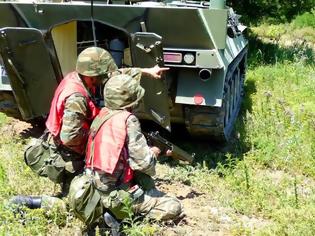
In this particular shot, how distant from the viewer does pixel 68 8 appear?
216 inches

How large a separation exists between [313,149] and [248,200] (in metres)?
1.35

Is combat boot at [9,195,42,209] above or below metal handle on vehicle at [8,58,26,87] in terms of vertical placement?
below

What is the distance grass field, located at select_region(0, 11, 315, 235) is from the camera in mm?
4289

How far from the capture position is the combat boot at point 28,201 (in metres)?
4.38

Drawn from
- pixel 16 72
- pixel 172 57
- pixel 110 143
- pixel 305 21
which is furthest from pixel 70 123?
pixel 305 21

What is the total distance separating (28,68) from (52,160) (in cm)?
132

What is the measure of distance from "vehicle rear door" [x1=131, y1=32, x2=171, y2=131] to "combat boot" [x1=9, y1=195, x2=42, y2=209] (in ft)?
4.92

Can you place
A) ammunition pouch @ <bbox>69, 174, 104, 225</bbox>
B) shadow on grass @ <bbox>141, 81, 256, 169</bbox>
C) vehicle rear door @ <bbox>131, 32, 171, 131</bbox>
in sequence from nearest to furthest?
ammunition pouch @ <bbox>69, 174, 104, 225</bbox> → vehicle rear door @ <bbox>131, 32, 171, 131</bbox> → shadow on grass @ <bbox>141, 81, 256, 169</bbox>

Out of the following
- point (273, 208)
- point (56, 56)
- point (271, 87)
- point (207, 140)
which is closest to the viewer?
point (273, 208)

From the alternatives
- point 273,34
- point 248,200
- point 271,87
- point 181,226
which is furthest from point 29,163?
point 273,34

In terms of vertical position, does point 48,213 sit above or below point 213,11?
below

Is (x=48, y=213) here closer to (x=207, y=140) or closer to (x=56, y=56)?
(x=56, y=56)

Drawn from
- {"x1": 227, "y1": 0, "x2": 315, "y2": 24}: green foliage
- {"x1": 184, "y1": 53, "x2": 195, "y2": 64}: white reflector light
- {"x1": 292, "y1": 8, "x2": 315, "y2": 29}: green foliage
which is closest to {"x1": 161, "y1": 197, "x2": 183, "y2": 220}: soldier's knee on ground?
{"x1": 184, "y1": 53, "x2": 195, "y2": 64}: white reflector light

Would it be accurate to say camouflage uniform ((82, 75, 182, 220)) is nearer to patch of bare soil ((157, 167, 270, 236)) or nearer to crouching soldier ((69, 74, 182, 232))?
crouching soldier ((69, 74, 182, 232))
